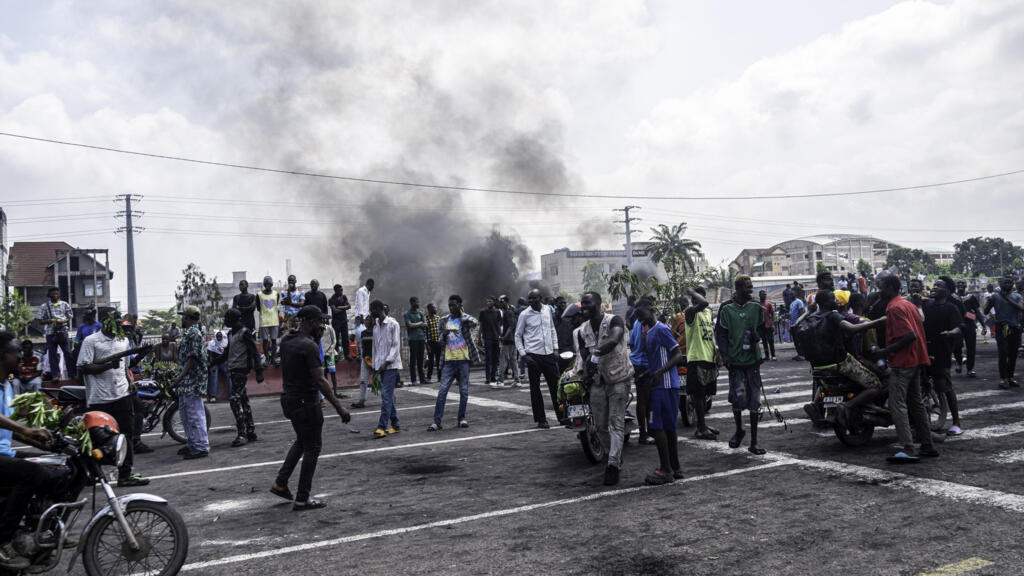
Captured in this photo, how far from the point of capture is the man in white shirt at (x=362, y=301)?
15828mm

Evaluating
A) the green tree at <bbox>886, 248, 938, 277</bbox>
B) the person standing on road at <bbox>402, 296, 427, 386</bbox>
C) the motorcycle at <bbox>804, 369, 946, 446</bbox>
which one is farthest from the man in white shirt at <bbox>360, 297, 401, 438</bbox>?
the green tree at <bbox>886, 248, 938, 277</bbox>

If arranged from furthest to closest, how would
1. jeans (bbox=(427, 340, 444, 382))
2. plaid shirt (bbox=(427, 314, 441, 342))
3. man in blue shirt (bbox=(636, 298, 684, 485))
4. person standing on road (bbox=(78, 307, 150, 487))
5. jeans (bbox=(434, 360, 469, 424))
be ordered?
jeans (bbox=(427, 340, 444, 382)) → plaid shirt (bbox=(427, 314, 441, 342)) → jeans (bbox=(434, 360, 469, 424)) → person standing on road (bbox=(78, 307, 150, 487)) → man in blue shirt (bbox=(636, 298, 684, 485))

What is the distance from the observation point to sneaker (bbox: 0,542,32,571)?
13.7 feet

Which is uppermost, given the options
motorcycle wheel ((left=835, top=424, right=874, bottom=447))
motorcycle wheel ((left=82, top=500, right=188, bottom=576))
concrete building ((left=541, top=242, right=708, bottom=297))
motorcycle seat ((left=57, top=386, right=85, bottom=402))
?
concrete building ((left=541, top=242, right=708, bottom=297))

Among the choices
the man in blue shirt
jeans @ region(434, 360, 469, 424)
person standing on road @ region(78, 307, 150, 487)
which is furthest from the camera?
jeans @ region(434, 360, 469, 424)

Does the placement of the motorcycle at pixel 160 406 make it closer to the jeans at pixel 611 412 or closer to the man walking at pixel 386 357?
the man walking at pixel 386 357

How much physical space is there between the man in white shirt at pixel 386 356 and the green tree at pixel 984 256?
115m

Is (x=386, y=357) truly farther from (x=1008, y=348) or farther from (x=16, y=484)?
(x=1008, y=348)

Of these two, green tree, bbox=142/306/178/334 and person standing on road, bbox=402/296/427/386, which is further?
green tree, bbox=142/306/178/334

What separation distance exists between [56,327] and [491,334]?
9.32 metres

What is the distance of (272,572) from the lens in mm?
4641

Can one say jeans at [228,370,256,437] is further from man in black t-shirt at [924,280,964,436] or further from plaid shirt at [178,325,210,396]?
man in black t-shirt at [924,280,964,436]

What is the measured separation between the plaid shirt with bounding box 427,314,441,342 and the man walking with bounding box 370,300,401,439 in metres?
6.84

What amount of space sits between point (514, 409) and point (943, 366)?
21.1 feet
